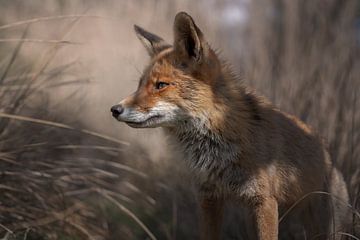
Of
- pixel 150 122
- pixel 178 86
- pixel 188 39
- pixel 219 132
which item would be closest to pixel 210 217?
pixel 219 132

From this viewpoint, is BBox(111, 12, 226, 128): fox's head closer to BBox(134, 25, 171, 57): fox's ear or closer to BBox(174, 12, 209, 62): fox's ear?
BBox(174, 12, 209, 62): fox's ear

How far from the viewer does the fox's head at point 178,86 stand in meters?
4.36

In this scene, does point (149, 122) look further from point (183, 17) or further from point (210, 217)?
point (210, 217)

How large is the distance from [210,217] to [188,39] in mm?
1329

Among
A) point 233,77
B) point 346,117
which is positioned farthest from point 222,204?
point 346,117

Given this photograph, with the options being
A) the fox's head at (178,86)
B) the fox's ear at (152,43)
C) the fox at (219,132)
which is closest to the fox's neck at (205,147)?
the fox at (219,132)

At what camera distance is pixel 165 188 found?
6.55 m

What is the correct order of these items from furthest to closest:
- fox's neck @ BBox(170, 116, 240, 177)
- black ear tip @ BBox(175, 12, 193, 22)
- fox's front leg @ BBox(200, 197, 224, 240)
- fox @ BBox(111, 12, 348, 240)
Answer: fox's front leg @ BBox(200, 197, 224, 240) → fox's neck @ BBox(170, 116, 240, 177) → fox @ BBox(111, 12, 348, 240) → black ear tip @ BBox(175, 12, 193, 22)

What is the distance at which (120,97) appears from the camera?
30.9 feet

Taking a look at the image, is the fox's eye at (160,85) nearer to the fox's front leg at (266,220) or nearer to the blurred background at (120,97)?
the blurred background at (120,97)

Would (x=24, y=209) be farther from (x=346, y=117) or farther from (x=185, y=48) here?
(x=346, y=117)

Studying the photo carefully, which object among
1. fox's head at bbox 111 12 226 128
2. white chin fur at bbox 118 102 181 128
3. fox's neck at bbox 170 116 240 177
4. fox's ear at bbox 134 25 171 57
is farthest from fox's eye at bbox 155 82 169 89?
fox's ear at bbox 134 25 171 57

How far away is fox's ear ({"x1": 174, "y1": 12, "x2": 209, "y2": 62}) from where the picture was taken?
4352 millimetres

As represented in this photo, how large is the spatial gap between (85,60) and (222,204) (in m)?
5.80
